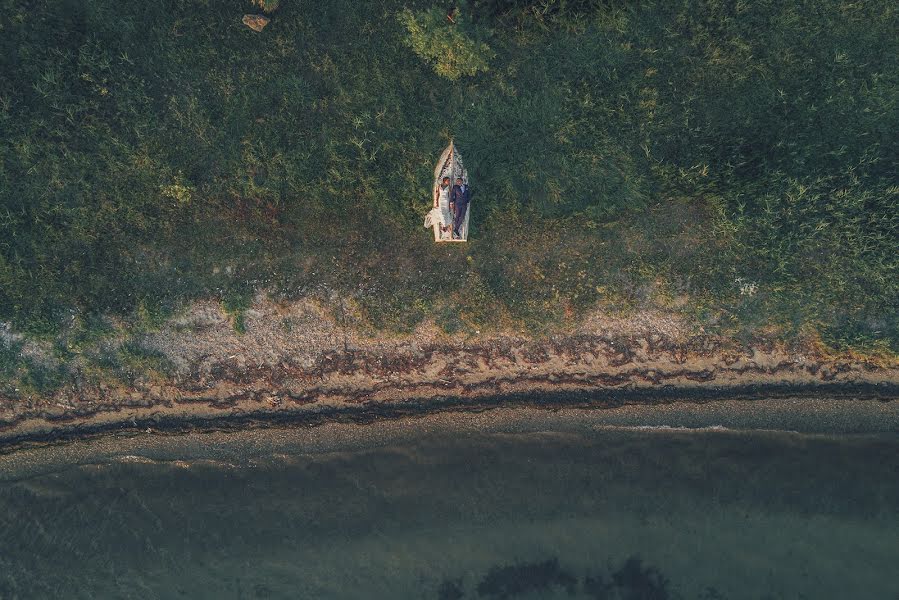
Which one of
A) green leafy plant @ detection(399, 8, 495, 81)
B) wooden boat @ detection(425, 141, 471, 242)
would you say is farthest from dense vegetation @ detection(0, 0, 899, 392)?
wooden boat @ detection(425, 141, 471, 242)

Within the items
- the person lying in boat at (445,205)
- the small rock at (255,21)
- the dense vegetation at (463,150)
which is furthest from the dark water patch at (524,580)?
the small rock at (255,21)

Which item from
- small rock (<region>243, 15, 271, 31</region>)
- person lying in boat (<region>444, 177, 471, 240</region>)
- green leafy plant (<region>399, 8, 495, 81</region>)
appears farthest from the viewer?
small rock (<region>243, 15, 271, 31</region>)

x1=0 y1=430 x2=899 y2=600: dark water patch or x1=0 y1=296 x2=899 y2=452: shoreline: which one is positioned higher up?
x1=0 y1=296 x2=899 y2=452: shoreline

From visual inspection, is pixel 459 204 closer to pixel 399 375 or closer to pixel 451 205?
pixel 451 205

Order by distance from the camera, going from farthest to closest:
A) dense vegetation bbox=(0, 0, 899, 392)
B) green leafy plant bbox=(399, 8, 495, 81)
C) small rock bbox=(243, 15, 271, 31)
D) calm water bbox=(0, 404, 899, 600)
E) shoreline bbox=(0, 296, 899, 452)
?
calm water bbox=(0, 404, 899, 600) < shoreline bbox=(0, 296, 899, 452) < dense vegetation bbox=(0, 0, 899, 392) < small rock bbox=(243, 15, 271, 31) < green leafy plant bbox=(399, 8, 495, 81)

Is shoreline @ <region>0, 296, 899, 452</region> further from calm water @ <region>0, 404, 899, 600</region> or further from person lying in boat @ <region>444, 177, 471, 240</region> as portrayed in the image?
person lying in boat @ <region>444, 177, 471, 240</region>

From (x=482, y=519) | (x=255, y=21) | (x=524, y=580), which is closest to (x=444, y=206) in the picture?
(x=255, y=21)
